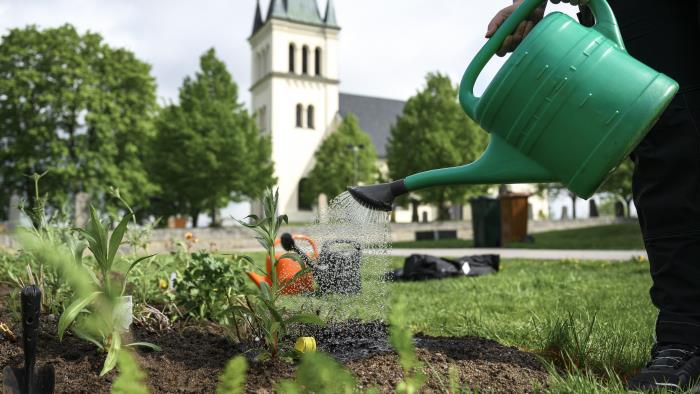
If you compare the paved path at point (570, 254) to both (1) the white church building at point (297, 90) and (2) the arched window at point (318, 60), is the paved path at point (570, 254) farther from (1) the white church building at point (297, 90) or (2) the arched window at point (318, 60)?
(2) the arched window at point (318, 60)

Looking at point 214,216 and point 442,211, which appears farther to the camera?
point 442,211

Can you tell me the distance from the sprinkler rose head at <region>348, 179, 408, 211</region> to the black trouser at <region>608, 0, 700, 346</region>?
0.77m

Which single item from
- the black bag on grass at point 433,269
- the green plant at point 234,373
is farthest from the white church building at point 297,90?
the green plant at point 234,373

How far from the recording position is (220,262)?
2502 millimetres

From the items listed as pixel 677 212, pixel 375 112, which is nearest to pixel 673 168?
pixel 677 212

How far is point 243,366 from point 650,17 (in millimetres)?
1762

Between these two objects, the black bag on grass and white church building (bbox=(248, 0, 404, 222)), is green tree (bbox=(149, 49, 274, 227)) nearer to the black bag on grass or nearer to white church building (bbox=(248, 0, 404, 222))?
white church building (bbox=(248, 0, 404, 222))

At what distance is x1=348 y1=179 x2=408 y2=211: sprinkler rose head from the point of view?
1.62 metres

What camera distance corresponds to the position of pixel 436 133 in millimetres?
34938

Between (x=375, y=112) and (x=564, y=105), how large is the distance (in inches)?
2152

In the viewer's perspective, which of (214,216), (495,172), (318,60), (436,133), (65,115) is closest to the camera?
(495,172)

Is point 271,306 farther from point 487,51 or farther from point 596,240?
point 596,240

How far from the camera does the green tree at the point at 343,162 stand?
133ft

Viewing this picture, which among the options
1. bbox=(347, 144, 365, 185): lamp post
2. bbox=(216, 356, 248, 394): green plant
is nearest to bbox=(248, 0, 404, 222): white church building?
bbox=(347, 144, 365, 185): lamp post
